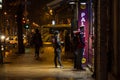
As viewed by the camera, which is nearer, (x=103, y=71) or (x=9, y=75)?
(x=103, y=71)

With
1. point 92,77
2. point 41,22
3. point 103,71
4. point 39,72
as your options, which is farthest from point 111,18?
point 41,22

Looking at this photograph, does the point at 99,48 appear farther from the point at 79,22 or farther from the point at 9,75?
the point at 79,22

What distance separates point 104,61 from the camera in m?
14.9

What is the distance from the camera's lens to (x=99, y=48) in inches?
603

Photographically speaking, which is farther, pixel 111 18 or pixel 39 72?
pixel 39 72

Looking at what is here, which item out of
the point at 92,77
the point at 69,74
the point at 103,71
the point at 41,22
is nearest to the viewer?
the point at 103,71

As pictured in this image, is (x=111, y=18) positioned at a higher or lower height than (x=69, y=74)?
higher

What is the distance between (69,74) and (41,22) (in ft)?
253

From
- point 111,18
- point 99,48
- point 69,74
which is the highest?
point 111,18

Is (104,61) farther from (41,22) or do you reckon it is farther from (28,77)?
(41,22)

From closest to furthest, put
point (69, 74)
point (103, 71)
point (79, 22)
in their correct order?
point (103, 71) < point (69, 74) < point (79, 22)

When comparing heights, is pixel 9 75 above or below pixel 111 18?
below

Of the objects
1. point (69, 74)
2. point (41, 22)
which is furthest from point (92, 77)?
point (41, 22)

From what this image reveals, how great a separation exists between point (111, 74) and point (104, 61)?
2.08 m
